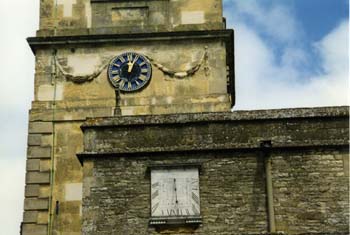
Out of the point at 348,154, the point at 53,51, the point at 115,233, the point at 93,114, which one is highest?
the point at 53,51

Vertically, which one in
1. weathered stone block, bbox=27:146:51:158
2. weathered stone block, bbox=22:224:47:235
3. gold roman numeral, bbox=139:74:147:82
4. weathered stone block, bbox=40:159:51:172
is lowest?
weathered stone block, bbox=22:224:47:235

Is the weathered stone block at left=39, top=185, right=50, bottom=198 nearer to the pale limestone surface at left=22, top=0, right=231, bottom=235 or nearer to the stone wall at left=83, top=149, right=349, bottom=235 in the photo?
the pale limestone surface at left=22, top=0, right=231, bottom=235

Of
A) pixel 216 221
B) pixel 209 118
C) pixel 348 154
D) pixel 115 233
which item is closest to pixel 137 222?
pixel 115 233

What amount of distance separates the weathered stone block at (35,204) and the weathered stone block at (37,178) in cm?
55

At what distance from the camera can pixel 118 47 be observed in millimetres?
27562

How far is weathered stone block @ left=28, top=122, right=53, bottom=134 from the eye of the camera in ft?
86.7

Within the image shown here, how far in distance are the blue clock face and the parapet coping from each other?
5661 millimetres

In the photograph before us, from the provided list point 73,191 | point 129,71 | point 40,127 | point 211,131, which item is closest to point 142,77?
point 129,71

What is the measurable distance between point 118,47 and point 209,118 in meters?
7.22

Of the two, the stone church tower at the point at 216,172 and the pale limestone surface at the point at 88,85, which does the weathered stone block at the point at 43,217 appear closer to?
the pale limestone surface at the point at 88,85

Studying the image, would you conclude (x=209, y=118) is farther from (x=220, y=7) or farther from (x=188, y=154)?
(x=220, y=7)

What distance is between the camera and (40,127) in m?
26.5

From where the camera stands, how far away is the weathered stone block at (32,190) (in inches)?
1009

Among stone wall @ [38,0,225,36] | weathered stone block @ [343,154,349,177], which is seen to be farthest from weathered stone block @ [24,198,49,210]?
weathered stone block @ [343,154,349,177]
